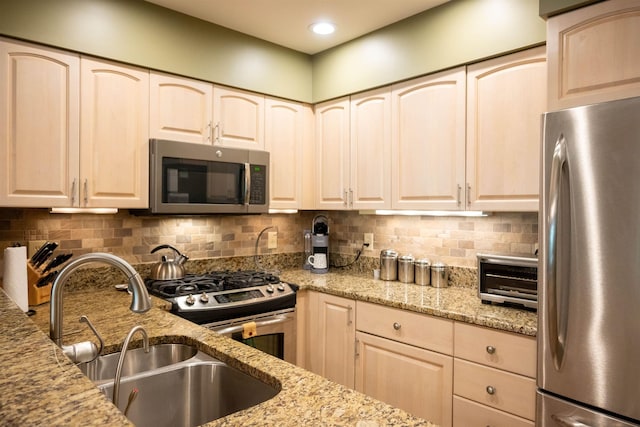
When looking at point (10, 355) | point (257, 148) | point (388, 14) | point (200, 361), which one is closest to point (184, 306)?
point (200, 361)

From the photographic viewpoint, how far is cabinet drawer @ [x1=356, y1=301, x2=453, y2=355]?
6.92 feet

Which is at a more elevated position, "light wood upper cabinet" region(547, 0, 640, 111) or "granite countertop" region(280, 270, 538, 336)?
"light wood upper cabinet" region(547, 0, 640, 111)

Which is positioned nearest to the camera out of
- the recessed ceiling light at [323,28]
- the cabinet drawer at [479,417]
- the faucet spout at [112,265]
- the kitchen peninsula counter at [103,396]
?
the kitchen peninsula counter at [103,396]

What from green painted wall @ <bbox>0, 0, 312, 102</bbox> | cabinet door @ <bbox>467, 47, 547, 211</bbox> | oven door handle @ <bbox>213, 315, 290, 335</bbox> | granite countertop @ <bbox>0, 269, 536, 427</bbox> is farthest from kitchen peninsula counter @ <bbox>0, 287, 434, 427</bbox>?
cabinet door @ <bbox>467, 47, 547, 211</bbox>

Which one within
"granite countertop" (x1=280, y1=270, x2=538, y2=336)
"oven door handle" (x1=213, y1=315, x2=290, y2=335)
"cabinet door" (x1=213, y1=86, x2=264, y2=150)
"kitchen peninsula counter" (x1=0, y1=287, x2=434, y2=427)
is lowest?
"oven door handle" (x1=213, y1=315, x2=290, y2=335)

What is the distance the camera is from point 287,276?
304 centimetres

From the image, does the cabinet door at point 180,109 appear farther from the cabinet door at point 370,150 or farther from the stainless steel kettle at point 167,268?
the cabinet door at point 370,150

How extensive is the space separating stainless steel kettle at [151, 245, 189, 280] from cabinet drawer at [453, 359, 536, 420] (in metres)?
1.59

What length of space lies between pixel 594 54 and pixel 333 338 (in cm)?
192

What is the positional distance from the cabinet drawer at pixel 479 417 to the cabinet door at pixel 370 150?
1171 millimetres

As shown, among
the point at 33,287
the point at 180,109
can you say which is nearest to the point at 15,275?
the point at 33,287

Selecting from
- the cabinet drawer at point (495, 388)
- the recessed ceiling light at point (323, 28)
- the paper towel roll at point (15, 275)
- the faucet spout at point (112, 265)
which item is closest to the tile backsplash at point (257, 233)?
the paper towel roll at point (15, 275)

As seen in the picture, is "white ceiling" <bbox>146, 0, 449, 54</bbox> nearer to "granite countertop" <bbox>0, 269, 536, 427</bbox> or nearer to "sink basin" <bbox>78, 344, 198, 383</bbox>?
"granite countertop" <bbox>0, 269, 536, 427</bbox>

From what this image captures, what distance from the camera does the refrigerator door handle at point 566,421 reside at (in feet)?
5.04
